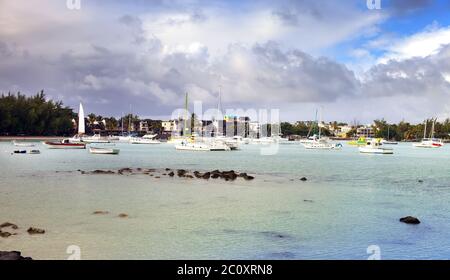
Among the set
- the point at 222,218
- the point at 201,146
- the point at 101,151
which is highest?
the point at 201,146

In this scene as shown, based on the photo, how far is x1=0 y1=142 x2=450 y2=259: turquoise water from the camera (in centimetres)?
1592

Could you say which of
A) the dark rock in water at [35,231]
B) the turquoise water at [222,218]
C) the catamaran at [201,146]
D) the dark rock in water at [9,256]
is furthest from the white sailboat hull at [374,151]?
the dark rock in water at [9,256]

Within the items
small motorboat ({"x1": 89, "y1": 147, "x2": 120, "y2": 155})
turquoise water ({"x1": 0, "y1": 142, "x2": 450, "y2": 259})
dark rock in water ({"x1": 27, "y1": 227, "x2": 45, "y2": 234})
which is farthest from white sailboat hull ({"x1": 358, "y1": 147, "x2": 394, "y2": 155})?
dark rock in water ({"x1": 27, "y1": 227, "x2": 45, "y2": 234})

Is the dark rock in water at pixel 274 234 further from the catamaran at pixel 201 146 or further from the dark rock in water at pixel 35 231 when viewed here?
the catamaran at pixel 201 146

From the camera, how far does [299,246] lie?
16.5m

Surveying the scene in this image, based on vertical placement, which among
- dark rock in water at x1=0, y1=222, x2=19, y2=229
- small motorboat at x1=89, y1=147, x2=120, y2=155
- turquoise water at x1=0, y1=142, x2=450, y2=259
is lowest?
turquoise water at x1=0, y1=142, x2=450, y2=259

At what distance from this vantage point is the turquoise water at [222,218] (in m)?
15.9

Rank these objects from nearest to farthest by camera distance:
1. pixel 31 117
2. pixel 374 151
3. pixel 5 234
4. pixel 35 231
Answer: pixel 5 234 → pixel 35 231 → pixel 374 151 → pixel 31 117

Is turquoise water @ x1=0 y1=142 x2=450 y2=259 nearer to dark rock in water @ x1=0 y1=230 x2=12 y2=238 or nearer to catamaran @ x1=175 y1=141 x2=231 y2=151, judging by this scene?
dark rock in water @ x1=0 y1=230 x2=12 y2=238

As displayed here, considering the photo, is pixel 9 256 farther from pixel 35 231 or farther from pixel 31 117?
pixel 31 117

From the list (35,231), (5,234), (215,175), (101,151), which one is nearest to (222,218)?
(35,231)

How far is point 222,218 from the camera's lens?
21.5 meters

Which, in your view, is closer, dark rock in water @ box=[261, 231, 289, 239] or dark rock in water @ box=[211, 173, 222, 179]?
dark rock in water @ box=[261, 231, 289, 239]

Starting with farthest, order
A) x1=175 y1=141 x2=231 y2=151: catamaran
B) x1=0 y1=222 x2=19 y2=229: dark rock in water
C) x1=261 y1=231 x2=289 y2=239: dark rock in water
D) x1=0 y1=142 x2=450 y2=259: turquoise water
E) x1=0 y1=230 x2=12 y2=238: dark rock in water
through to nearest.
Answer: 1. x1=175 y1=141 x2=231 y2=151: catamaran
2. x1=0 y1=222 x2=19 y2=229: dark rock in water
3. x1=261 y1=231 x2=289 y2=239: dark rock in water
4. x1=0 y1=230 x2=12 y2=238: dark rock in water
5. x1=0 y1=142 x2=450 y2=259: turquoise water
